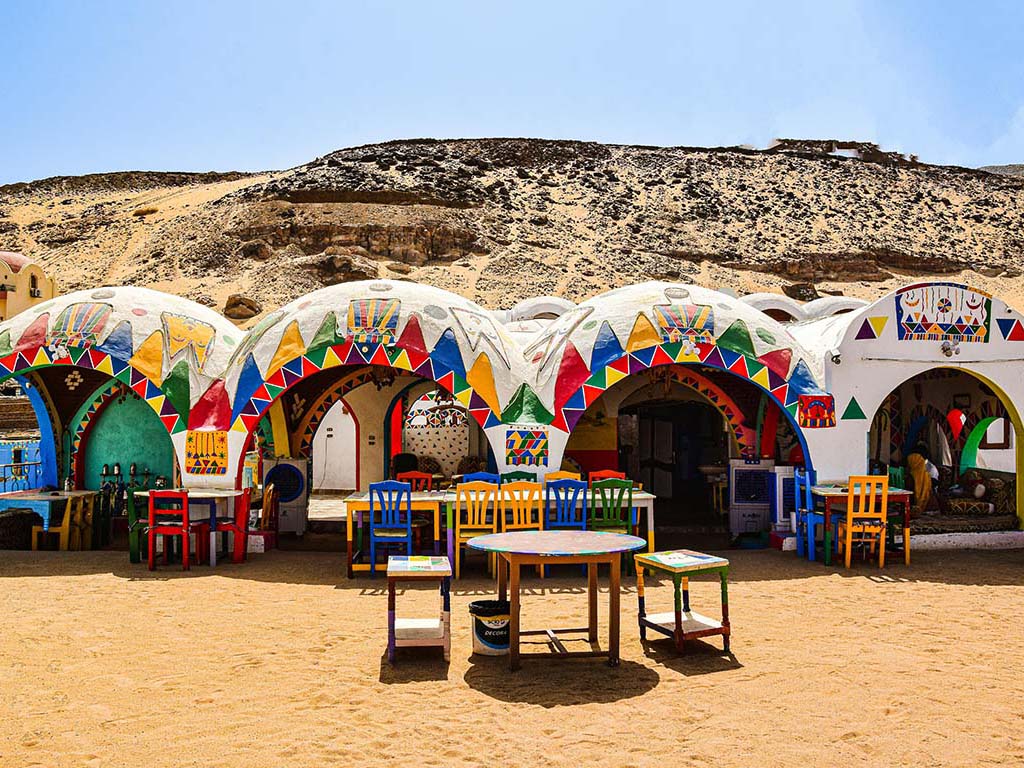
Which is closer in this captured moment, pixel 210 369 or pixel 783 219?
pixel 210 369

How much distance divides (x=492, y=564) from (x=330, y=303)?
357 centimetres

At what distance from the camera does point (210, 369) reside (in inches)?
437

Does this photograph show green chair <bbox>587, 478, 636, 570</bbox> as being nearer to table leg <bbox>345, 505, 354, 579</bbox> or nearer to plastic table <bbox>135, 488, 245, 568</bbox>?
table leg <bbox>345, 505, 354, 579</bbox>

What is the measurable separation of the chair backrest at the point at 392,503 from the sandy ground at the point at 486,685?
849 mm

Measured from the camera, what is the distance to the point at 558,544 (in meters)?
6.25

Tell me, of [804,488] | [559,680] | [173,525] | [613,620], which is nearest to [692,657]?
[613,620]

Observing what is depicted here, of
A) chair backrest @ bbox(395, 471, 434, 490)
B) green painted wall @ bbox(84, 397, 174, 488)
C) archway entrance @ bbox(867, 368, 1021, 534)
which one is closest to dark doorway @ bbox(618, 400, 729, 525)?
archway entrance @ bbox(867, 368, 1021, 534)

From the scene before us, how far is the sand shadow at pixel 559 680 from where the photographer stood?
18.0ft

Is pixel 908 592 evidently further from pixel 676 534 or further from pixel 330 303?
pixel 330 303

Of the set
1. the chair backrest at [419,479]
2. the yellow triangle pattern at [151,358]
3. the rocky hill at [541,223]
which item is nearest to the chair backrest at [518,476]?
the chair backrest at [419,479]

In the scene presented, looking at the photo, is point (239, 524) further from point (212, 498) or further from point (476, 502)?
point (476, 502)

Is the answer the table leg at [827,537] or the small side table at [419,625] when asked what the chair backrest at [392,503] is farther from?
the table leg at [827,537]

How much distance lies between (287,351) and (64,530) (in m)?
3.78

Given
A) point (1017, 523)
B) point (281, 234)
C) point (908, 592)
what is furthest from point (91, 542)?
point (281, 234)
